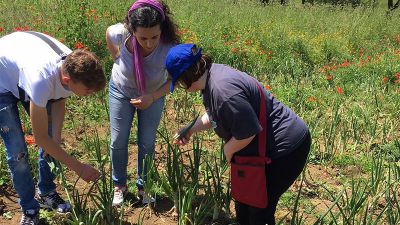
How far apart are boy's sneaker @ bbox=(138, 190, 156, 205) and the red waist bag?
76cm

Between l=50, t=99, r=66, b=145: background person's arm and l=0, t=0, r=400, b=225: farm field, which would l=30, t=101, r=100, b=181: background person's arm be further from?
l=50, t=99, r=66, b=145: background person's arm

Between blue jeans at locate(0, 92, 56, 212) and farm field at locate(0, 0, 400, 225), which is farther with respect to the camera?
farm field at locate(0, 0, 400, 225)

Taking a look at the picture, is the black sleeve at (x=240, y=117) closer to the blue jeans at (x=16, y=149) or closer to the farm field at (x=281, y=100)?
the farm field at (x=281, y=100)

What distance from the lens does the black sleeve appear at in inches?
73.4

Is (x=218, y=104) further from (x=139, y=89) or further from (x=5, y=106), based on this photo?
(x=5, y=106)

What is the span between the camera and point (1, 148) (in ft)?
10.8

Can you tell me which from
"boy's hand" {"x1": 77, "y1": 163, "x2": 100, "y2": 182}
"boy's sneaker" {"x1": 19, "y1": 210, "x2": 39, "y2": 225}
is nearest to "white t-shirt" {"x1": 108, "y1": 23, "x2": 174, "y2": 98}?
"boy's hand" {"x1": 77, "y1": 163, "x2": 100, "y2": 182}

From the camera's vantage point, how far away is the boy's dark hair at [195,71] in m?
1.91

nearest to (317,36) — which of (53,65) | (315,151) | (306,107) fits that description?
(306,107)

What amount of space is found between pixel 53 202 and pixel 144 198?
0.59m

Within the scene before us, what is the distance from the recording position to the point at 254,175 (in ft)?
6.98

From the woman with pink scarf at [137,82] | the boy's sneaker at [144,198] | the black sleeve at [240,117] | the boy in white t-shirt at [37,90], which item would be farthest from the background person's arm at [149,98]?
the black sleeve at [240,117]

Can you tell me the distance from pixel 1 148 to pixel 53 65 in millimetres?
1495

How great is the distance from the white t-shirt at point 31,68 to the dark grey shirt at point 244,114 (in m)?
0.77
